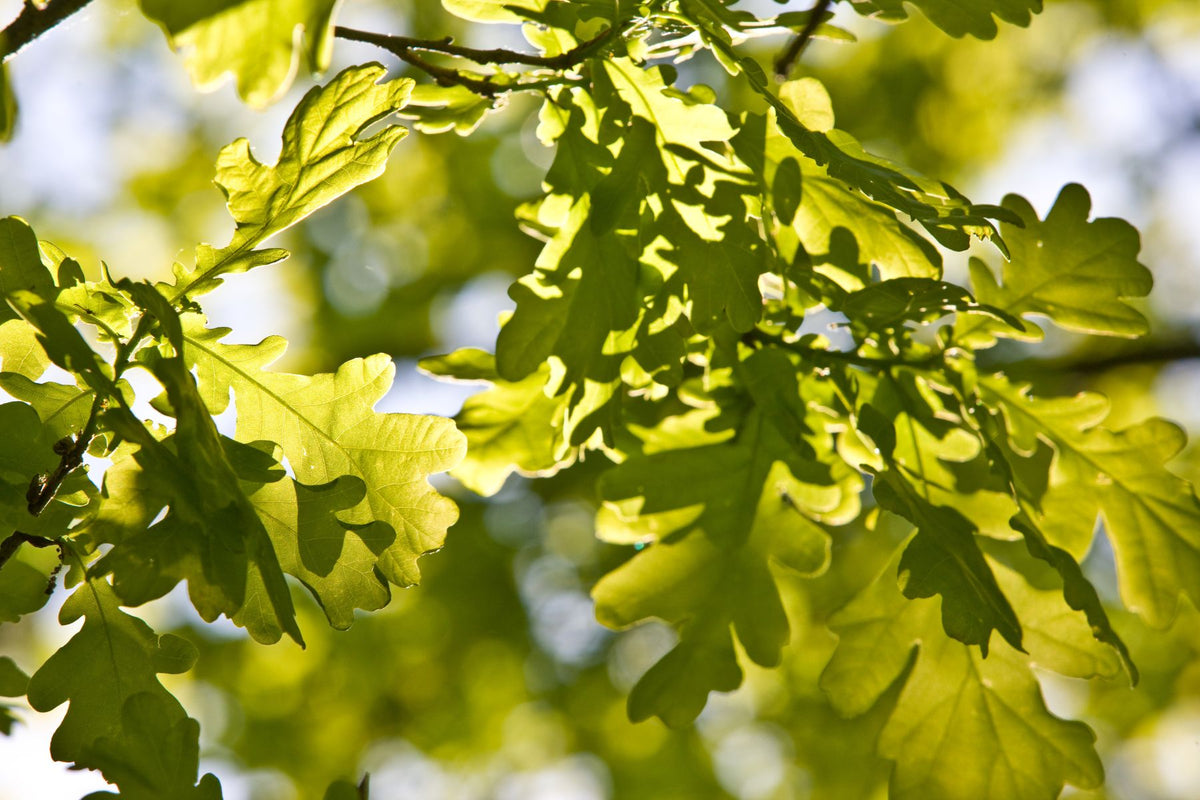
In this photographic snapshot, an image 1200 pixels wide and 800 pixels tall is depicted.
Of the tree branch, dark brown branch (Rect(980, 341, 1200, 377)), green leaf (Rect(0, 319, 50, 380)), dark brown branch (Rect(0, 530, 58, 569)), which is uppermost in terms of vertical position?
the tree branch

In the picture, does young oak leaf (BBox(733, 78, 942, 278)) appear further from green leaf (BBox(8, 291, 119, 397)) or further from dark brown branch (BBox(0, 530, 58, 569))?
dark brown branch (BBox(0, 530, 58, 569))

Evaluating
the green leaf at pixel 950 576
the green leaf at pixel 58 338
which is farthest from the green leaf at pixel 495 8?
the green leaf at pixel 950 576

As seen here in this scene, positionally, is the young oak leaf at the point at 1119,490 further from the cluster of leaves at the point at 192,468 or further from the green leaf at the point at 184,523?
the green leaf at the point at 184,523

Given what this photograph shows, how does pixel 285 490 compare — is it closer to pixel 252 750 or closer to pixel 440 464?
pixel 440 464

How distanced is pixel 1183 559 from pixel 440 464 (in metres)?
1.21

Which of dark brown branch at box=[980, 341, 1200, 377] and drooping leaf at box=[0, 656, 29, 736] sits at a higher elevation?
drooping leaf at box=[0, 656, 29, 736]

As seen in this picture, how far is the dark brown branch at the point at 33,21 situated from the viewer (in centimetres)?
103

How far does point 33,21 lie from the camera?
1.05m

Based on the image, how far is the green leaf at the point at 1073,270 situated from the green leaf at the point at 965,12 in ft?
1.07

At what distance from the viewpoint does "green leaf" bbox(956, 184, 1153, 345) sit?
1565 mm

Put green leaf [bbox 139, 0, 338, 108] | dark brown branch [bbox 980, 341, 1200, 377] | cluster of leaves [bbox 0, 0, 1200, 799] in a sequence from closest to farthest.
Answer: green leaf [bbox 139, 0, 338, 108] → cluster of leaves [bbox 0, 0, 1200, 799] → dark brown branch [bbox 980, 341, 1200, 377]

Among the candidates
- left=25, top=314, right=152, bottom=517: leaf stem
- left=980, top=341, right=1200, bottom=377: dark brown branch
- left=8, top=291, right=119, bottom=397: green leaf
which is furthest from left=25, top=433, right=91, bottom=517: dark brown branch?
left=980, top=341, right=1200, bottom=377: dark brown branch

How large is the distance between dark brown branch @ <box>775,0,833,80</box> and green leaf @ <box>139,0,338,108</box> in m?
0.84

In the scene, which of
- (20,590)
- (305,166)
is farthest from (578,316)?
(20,590)
